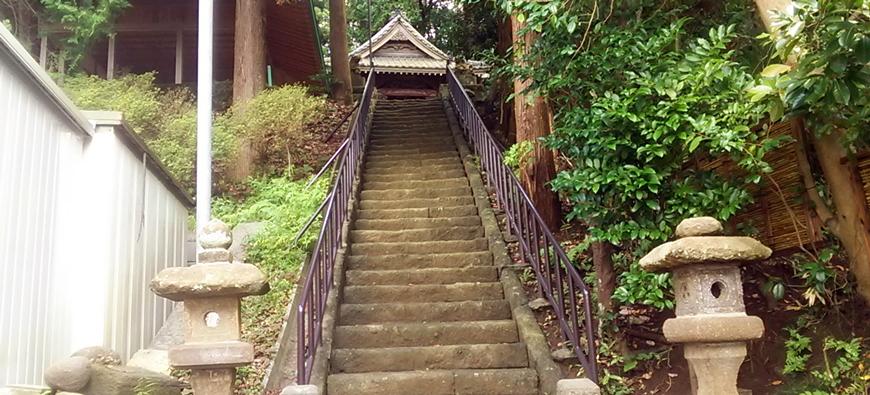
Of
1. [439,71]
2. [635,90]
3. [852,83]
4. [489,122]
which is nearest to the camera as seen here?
[852,83]

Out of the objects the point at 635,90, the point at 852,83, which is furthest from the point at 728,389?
the point at 635,90

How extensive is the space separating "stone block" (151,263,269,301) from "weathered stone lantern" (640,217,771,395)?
221cm

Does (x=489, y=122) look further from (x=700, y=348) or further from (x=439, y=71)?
(x=700, y=348)

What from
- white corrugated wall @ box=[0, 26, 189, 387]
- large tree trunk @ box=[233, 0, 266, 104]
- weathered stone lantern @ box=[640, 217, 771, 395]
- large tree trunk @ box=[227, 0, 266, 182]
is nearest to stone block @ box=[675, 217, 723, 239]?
weathered stone lantern @ box=[640, 217, 771, 395]

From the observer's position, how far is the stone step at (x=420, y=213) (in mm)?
7973

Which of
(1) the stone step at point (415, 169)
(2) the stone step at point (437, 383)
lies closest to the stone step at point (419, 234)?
(1) the stone step at point (415, 169)

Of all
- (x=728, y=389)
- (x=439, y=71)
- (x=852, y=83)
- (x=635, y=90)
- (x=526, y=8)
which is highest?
(x=439, y=71)

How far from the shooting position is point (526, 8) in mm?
4699

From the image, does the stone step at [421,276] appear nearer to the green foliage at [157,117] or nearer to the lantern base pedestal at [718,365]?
the lantern base pedestal at [718,365]

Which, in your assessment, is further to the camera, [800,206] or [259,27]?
[259,27]

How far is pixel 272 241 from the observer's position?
716 centimetres

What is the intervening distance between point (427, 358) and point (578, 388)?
4.97 feet

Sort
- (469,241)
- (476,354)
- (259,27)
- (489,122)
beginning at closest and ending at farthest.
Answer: (476,354) → (469,241) → (259,27) → (489,122)

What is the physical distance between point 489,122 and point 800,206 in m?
10.5
